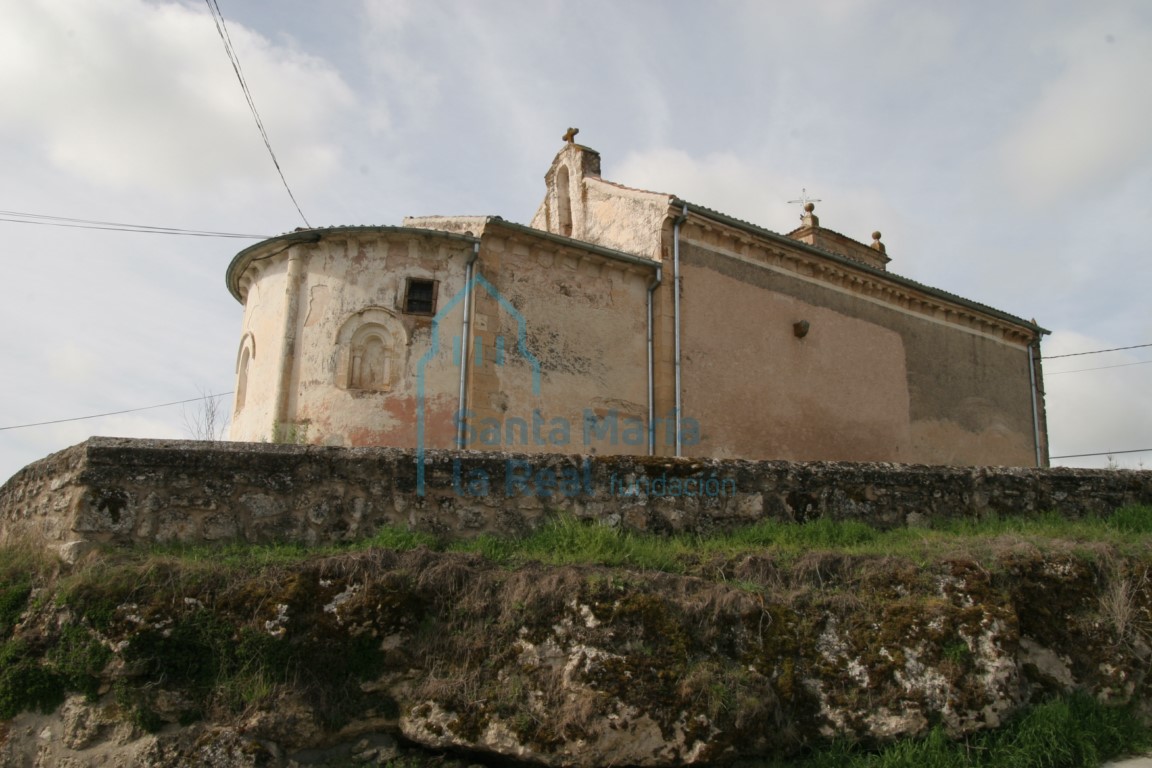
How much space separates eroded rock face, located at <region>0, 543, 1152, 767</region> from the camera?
4.52 metres

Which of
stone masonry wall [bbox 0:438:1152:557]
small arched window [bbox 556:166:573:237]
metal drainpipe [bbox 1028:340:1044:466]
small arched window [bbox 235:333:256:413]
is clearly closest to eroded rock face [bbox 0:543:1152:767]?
stone masonry wall [bbox 0:438:1152:557]

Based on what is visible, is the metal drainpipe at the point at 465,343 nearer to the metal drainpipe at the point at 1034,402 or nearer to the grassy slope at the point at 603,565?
the grassy slope at the point at 603,565

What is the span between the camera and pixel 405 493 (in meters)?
6.06

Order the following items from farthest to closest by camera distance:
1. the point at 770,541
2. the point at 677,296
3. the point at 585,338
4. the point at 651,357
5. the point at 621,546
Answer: the point at 677,296 < the point at 651,357 < the point at 585,338 < the point at 770,541 < the point at 621,546

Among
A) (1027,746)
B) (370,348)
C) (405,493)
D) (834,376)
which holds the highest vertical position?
(834,376)

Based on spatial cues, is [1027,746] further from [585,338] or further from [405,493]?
[585,338]

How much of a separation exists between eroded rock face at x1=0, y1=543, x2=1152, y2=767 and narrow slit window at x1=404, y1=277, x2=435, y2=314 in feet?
22.8

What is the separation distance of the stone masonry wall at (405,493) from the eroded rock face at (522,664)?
75 cm

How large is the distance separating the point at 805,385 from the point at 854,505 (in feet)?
28.1

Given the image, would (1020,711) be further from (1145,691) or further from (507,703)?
(507,703)

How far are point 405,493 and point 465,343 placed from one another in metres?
5.86

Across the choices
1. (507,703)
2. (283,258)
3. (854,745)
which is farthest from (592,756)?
(283,258)

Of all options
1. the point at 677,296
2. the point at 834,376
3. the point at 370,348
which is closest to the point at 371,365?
the point at 370,348

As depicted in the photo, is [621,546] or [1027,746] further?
[621,546]
